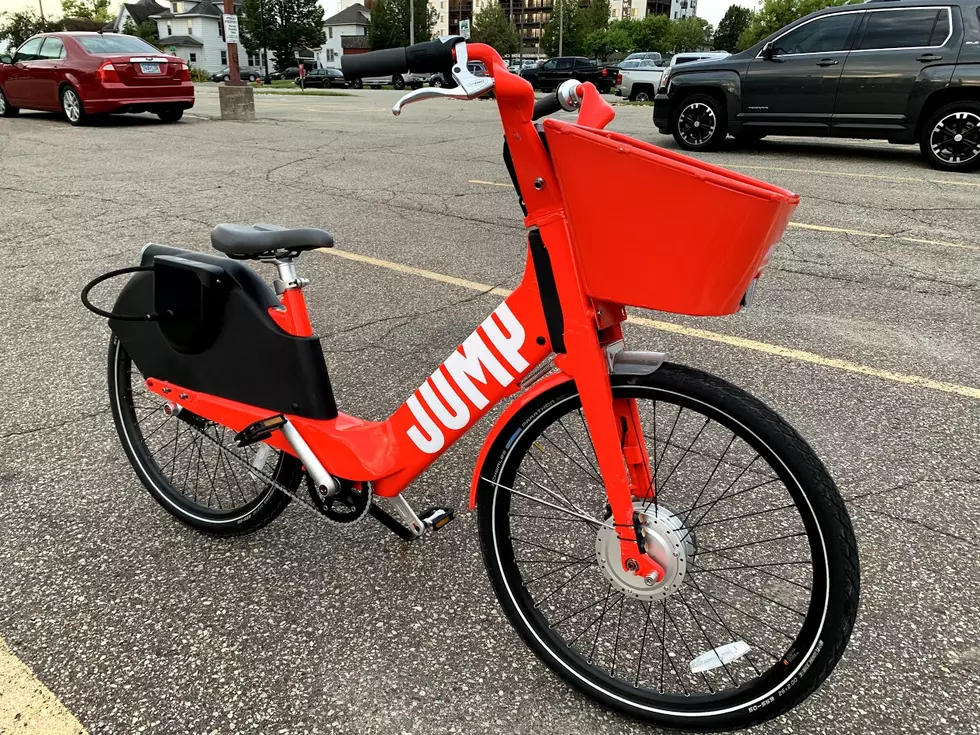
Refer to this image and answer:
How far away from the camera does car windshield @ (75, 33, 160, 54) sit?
12.5m

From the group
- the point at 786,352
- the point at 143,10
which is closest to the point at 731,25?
the point at 143,10

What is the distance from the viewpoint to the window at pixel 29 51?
13242mm

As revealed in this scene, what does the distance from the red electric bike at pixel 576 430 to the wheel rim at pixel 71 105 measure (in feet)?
41.7

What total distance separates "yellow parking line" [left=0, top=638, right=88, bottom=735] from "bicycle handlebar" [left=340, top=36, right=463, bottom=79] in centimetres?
174

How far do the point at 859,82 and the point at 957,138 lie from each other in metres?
1.36

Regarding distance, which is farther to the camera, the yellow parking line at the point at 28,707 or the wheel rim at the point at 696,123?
the wheel rim at the point at 696,123

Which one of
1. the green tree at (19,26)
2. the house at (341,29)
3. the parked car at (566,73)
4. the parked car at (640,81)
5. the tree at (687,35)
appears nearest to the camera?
the parked car at (640,81)

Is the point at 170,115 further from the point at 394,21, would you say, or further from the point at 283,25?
the point at 394,21

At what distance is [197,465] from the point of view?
2.84 meters

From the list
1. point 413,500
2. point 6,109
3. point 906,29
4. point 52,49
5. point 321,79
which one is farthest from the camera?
point 321,79

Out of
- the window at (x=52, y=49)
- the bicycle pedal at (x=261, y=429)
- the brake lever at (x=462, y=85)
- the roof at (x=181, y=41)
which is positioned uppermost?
the roof at (x=181, y=41)

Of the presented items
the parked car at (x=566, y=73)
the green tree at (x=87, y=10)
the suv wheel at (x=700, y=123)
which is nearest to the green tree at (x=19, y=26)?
the green tree at (x=87, y=10)

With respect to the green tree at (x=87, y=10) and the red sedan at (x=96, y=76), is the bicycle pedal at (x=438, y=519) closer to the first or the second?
the red sedan at (x=96, y=76)

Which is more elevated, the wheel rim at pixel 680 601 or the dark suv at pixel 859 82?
the dark suv at pixel 859 82
